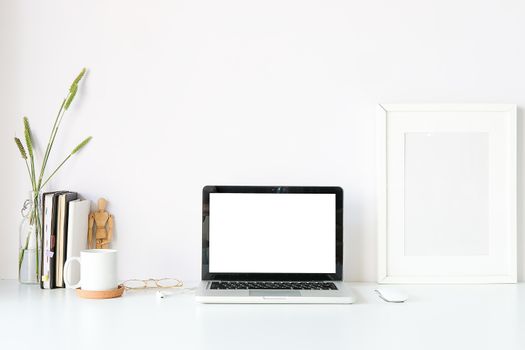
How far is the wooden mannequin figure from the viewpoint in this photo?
1.69 metres

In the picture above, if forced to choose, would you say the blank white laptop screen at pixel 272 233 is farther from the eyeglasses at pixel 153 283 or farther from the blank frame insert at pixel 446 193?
the blank frame insert at pixel 446 193

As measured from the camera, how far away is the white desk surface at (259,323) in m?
1.12

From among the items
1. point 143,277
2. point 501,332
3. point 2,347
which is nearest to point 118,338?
point 2,347

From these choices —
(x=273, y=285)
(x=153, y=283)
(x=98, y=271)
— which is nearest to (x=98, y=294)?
(x=98, y=271)

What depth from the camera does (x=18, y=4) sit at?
5.65 ft

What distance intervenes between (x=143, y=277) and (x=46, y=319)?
445 millimetres

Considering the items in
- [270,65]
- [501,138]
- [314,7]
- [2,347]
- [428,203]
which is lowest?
[2,347]

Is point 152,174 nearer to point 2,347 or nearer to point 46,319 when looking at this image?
point 46,319

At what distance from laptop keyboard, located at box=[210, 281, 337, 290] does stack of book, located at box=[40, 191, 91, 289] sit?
1.33 ft

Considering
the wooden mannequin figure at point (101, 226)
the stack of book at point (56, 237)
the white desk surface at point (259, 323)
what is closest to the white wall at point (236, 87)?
the wooden mannequin figure at point (101, 226)

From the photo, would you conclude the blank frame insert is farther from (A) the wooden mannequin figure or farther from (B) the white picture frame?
(A) the wooden mannequin figure

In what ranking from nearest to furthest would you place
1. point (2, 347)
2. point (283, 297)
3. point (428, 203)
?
point (2, 347) → point (283, 297) → point (428, 203)

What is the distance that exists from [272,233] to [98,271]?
17.9 inches

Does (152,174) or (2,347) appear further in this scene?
(152,174)
